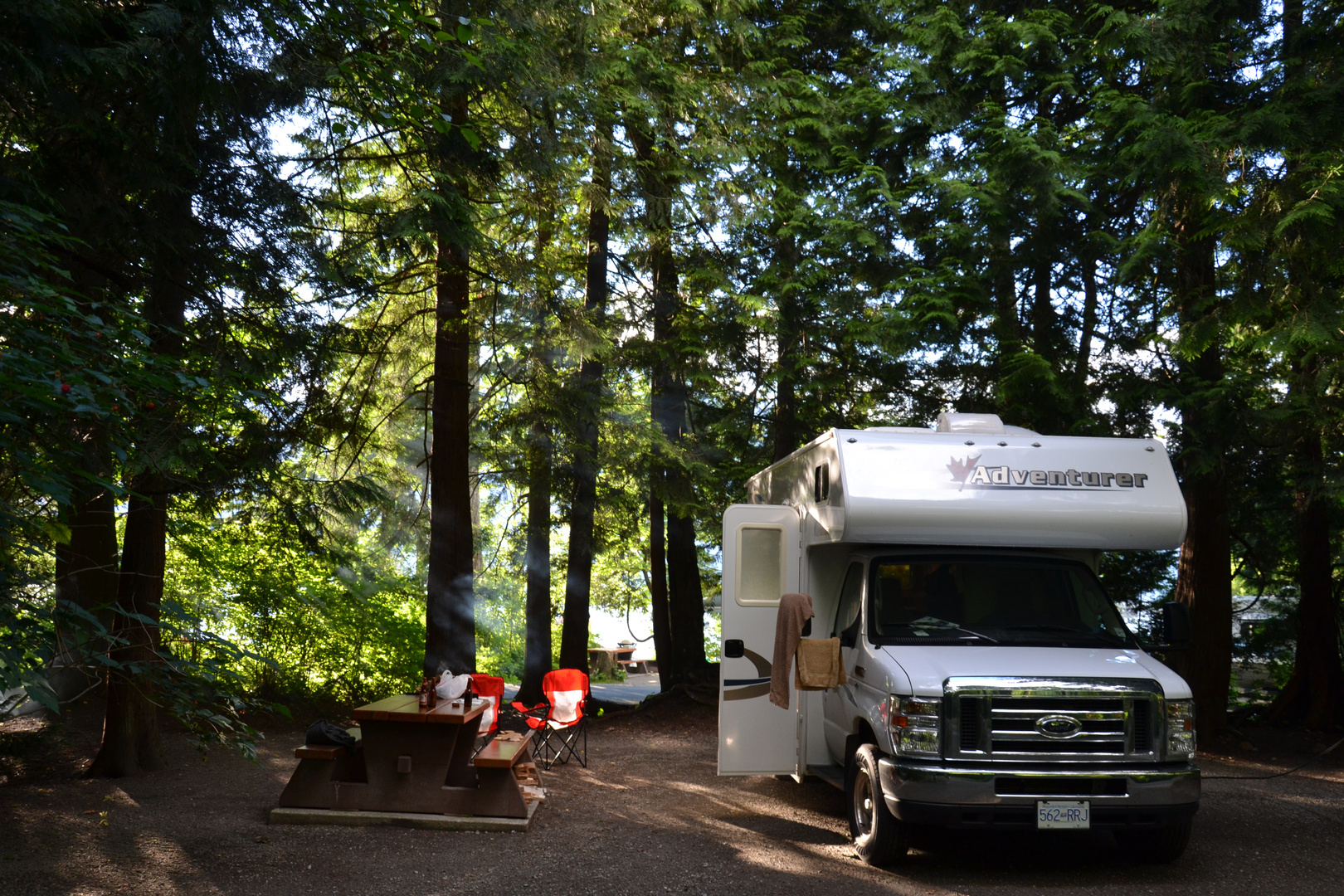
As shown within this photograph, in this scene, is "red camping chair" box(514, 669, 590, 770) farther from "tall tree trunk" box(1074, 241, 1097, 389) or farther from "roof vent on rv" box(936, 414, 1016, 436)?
"tall tree trunk" box(1074, 241, 1097, 389)

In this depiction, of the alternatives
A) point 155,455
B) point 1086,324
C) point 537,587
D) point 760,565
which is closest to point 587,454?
point 537,587

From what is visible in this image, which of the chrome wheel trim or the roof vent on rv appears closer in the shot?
the chrome wheel trim

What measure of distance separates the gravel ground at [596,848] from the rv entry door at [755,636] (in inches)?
20.4

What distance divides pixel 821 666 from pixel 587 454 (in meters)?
7.34

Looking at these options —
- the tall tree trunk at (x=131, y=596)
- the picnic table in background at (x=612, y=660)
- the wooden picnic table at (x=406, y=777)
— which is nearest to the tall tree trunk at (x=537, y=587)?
the tall tree trunk at (x=131, y=596)

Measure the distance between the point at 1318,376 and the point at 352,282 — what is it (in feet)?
28.9

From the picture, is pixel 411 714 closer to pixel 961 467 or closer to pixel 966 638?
pixel 966 638

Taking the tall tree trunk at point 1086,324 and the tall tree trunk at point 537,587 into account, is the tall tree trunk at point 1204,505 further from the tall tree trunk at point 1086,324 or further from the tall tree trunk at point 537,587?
the tall tree trunk at point 537,587

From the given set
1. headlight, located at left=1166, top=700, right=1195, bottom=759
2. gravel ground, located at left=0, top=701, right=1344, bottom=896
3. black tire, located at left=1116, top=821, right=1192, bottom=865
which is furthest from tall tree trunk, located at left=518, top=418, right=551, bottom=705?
headlight, located at left=1166, top=700, right=1195, bottom=759

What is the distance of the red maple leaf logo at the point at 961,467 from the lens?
24.0 feet

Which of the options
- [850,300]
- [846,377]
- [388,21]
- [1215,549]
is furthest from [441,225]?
[1215,549]

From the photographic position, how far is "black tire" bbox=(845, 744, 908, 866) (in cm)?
671

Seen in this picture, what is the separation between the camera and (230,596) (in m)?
14.1

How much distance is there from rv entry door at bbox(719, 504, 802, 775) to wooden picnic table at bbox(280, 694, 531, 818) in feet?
5.91
